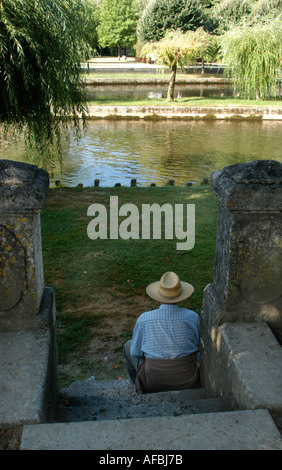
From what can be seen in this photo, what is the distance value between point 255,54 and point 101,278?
79.6 feet

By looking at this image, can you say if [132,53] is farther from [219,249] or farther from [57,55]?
[219,249]

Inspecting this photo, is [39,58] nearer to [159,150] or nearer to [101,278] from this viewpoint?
[101,278]

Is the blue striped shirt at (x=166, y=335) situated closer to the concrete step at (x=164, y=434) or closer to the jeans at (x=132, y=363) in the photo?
the jeans at (x=132, y=363)

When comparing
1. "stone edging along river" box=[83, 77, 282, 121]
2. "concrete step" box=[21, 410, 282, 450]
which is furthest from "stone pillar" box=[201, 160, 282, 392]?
"stone edging along river" box=[83, 77, 282, 121]

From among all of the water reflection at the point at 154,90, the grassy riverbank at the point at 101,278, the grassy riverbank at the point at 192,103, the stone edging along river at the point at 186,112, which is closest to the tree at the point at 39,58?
the grassy riverbank at the point at 101,278

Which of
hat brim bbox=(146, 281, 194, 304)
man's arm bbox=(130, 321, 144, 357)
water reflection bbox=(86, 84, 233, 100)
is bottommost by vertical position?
man's arm bbox=(130, 321, 144, 357)

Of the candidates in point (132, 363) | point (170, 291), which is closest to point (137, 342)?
point (132, 363)

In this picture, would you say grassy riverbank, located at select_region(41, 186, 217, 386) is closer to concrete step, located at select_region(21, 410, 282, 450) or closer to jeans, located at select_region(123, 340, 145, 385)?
jeans, located at select_region(123, 340, 145, 385)

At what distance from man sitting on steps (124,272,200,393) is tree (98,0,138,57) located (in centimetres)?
5466

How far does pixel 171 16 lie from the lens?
4272 cm

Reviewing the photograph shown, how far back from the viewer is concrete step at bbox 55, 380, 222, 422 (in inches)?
101

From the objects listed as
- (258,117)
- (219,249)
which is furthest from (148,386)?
(258,117)

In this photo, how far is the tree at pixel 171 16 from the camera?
42.2 m

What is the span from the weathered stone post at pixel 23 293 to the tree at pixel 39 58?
15.2 ft
